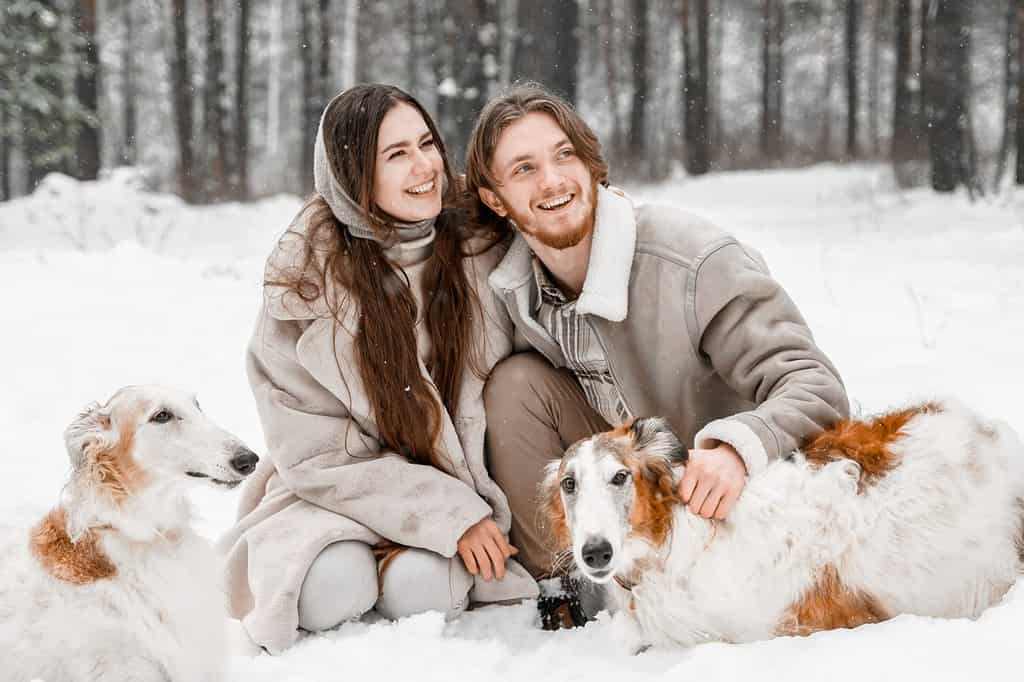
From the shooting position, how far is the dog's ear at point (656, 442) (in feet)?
9.41

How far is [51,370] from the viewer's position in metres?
6.73

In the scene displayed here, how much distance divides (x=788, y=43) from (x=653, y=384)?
26.1 metres

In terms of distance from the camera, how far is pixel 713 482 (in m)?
2.77

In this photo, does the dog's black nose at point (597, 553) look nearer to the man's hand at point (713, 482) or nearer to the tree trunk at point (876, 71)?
the man's hand at point (713, 482)

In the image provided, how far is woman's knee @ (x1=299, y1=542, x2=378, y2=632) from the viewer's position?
3303 mm

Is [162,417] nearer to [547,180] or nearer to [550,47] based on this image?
[547,180]

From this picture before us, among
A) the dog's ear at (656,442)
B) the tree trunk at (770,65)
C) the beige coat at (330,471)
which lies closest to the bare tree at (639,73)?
the tree trunk at (770,65)

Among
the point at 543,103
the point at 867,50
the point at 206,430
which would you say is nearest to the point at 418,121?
the point at 543,103

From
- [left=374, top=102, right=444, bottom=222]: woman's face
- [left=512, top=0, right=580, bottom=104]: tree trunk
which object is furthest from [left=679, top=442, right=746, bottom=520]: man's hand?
[left=512, top=0, right=580, bottom=104]: tree trunk

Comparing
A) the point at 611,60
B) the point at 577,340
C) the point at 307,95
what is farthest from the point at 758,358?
the point at 611,60

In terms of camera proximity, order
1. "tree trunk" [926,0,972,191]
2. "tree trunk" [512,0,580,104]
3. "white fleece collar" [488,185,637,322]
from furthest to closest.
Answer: "tree trunk" [512,0,580,104] → "tree trunk" [926,0,972,191] → "white fleece collar" [488,185,637,322]

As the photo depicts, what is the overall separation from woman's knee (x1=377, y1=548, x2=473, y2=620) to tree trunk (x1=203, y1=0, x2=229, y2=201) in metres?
17.4

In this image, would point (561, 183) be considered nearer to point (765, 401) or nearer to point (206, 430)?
point (765, 401)

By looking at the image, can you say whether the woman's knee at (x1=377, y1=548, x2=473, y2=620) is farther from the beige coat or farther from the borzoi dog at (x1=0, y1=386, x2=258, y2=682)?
the borzoi dog at (x1=0, y1=386, x2=258, y2=682)
